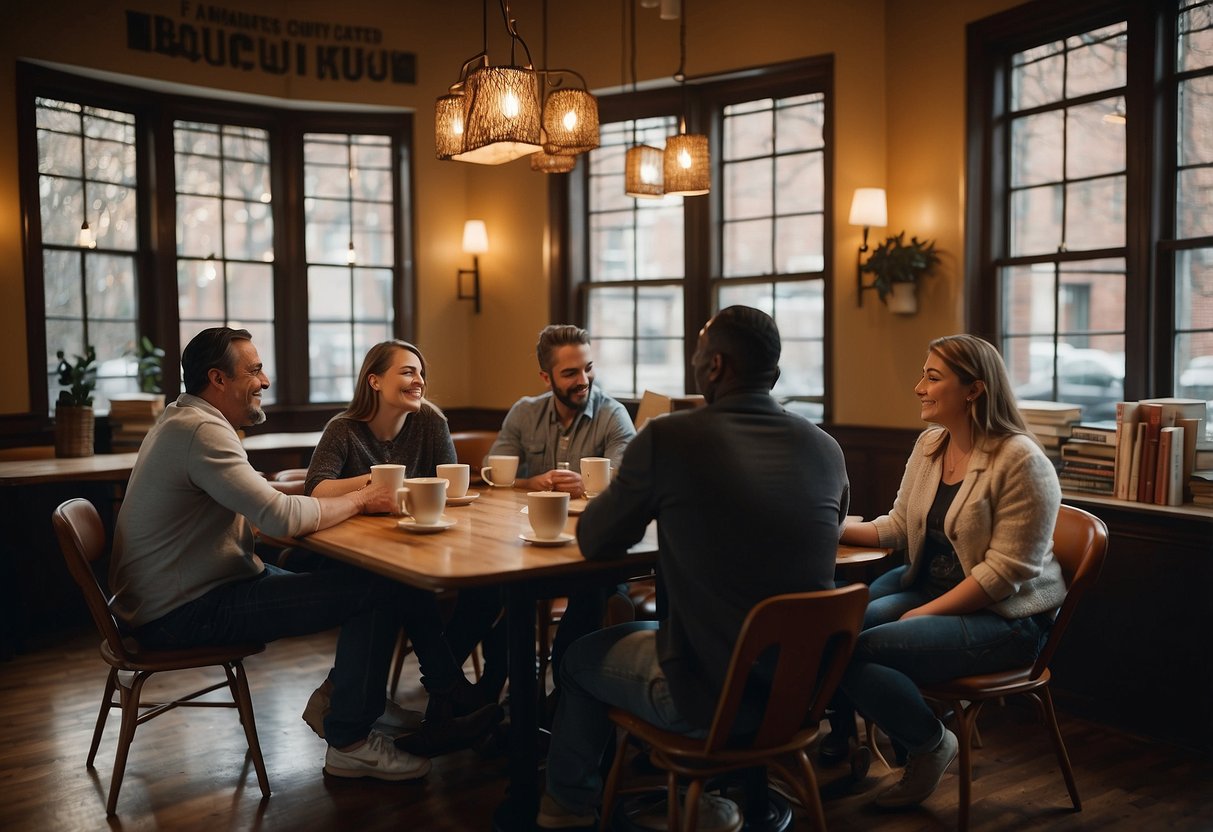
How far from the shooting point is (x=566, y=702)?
2.48 meters

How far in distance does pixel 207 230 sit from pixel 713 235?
8.88ft

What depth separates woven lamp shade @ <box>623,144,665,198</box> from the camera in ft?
12.4

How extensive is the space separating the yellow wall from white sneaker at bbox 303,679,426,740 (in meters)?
2.51

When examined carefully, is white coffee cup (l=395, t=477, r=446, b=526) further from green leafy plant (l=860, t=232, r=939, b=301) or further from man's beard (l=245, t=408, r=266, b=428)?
green leafy plant (l=860, t=232, r=939, b=301)

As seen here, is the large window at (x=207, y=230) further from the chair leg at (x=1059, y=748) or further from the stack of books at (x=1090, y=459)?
the chair leg at (x=1059, y=748)

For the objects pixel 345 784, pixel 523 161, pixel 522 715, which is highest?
pixel 523 161

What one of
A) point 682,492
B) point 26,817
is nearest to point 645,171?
point 682,492

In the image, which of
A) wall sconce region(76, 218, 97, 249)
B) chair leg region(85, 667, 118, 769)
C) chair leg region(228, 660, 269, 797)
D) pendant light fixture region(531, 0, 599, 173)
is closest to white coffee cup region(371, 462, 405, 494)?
chair leg region(228, 660, 269, 797)

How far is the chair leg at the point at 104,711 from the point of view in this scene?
2986 mm

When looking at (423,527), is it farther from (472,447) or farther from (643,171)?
(472,447)

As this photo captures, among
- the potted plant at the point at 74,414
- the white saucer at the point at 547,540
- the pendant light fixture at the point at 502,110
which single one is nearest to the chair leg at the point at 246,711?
the white saucer at the point at 547,540

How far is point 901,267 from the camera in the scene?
4.57m

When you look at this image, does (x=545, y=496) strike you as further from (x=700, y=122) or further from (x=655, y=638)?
(x=700, y=122)

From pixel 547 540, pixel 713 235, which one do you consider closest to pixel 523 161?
pixel 713 235
